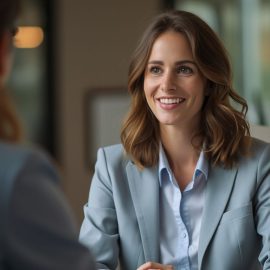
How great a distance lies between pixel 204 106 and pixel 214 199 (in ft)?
1.04

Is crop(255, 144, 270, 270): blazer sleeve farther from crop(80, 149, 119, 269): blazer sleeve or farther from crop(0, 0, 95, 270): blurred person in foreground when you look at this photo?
crop(0, 0, 95, 270): blurred person in foreground

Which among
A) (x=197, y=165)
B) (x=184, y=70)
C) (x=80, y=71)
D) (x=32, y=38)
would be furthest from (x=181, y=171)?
(x=32, y=38)

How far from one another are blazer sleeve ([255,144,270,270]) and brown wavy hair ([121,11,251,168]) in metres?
0.07

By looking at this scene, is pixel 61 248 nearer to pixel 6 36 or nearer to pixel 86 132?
pixel 6 36

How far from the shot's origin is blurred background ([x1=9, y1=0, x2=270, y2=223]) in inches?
191

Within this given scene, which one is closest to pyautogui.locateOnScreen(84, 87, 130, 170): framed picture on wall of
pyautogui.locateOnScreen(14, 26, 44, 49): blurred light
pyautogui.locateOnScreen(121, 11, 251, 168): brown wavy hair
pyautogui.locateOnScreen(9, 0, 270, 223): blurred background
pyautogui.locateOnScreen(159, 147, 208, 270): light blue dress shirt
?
pyautogui.locateOnScreen(9, 0, 270, 223): blurred background

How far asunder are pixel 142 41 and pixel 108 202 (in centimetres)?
49

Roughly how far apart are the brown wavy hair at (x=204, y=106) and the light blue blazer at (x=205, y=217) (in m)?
0.05

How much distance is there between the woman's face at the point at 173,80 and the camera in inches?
73.0

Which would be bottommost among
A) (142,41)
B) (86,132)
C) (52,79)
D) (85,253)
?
(86,132)

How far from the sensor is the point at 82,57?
4879 mm

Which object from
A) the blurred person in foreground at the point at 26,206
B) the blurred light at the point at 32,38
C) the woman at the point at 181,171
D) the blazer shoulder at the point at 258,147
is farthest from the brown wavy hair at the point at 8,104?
the blurred light at the point at 32,38

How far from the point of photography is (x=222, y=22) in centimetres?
502

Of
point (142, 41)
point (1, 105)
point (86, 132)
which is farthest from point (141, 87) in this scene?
point (86, 132)
